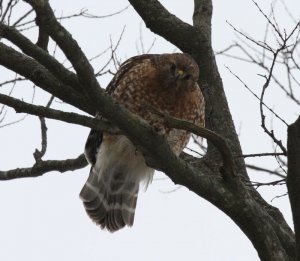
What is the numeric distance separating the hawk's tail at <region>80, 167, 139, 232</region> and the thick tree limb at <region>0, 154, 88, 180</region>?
2.46 ft

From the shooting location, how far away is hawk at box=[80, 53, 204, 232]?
5.33m

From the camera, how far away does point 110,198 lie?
5.87 metres

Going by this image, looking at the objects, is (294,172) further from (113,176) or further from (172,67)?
(113,176)

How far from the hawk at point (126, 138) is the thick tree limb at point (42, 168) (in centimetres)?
24

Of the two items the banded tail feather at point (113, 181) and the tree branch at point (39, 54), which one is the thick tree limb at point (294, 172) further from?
the banded tail feather at point (113, 181)

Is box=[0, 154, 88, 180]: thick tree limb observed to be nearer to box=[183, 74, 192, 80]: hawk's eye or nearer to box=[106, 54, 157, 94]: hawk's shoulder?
box=[106, 54, 157, 94]: hawk's shoulder


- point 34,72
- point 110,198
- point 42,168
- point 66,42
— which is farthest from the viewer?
point 110,198

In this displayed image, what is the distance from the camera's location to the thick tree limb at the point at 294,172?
11.2 ft

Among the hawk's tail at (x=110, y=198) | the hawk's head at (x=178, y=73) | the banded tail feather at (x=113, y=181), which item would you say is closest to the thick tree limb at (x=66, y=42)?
the hawk's head at (x=178, y=73)

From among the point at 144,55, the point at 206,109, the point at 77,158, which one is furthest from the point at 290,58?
the point at 77,158

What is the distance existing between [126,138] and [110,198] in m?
0.65

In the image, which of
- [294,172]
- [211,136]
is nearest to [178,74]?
[211,136]

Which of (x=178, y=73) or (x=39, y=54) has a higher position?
(x=178, y=73)

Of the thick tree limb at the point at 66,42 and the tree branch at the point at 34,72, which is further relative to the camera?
the tree branch at the point at 34,72
